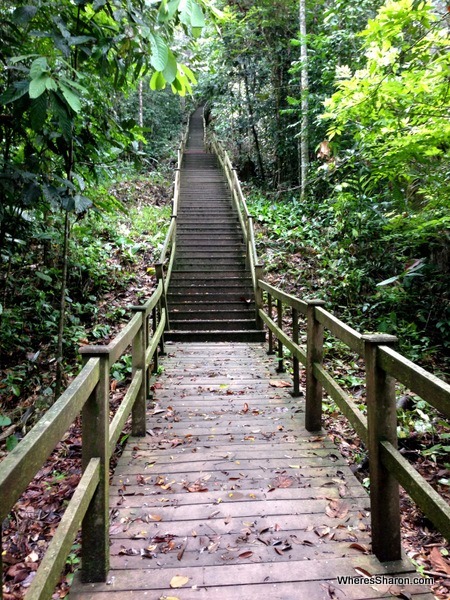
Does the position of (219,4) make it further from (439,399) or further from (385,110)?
(439,399)

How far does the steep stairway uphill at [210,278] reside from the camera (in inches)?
302

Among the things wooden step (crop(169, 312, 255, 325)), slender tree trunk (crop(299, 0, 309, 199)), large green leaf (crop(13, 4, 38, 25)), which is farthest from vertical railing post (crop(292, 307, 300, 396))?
slender tree trunk (crop(299, 0, 309, 199))

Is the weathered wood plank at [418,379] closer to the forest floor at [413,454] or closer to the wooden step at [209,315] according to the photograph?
the forest floor at [413,454]

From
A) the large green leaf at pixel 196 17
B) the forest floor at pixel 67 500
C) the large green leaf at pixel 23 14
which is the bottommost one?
the forest floor at pixel 67 500

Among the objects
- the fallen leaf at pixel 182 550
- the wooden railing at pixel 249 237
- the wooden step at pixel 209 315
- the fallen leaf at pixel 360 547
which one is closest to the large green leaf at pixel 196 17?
the fallen leaf at pixel 182 550

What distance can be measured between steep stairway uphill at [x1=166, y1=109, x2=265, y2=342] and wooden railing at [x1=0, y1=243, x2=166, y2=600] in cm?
474

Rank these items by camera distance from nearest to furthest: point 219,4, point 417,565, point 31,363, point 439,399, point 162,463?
point 439,399 < point 417,565 < point 162,463 < point 31,363 < point 219,4

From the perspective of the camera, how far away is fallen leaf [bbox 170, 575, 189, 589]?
191 cm

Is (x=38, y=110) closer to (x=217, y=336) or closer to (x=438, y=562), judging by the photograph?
(x=438, y=562)

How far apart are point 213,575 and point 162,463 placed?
1.20 m

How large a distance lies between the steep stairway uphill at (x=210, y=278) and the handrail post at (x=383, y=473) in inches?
207

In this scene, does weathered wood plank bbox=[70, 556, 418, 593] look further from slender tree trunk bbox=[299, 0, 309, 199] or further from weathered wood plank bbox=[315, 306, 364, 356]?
slender tree trunk bbox=[299, 0, 309, 199]

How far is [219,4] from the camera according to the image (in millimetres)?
16609

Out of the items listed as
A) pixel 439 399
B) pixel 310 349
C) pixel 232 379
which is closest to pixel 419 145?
pixel 310 349
